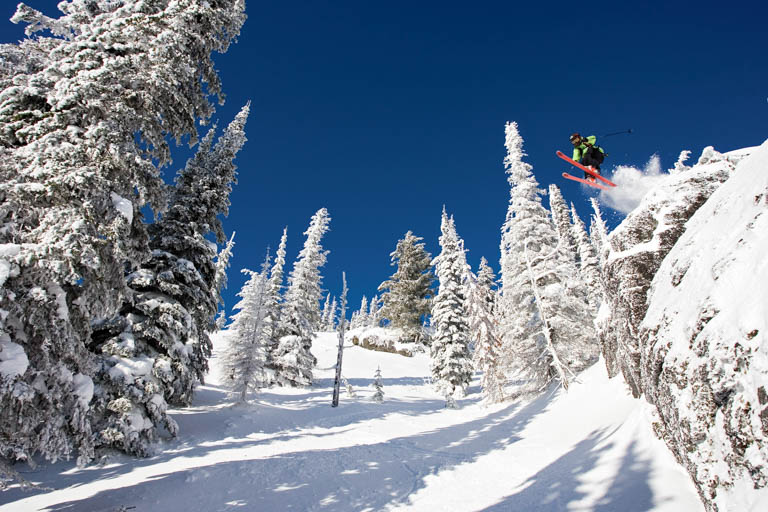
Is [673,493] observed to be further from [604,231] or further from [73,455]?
[604,231]

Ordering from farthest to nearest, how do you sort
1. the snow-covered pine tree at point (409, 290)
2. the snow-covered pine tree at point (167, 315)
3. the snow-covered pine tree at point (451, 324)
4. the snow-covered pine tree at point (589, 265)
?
1. the snow-covered pine tree at point (409, 290)
2. the snow-covered pine tree at point (589, 265)
3. the snow-covered pine tree at point (451, 324)
4. the snow-covered pine tree at point (167, 315)

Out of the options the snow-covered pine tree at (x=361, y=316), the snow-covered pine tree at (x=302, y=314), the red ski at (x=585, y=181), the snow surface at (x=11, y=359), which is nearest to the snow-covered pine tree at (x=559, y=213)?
the red ski at (x=585, y=181)

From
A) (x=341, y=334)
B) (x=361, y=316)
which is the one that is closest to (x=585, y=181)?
(x=341, y=334)

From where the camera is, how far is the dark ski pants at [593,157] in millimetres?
14089

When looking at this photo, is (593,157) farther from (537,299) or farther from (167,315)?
(167,315)

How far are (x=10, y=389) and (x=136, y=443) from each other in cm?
625

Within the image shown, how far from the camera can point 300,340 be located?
27.1m

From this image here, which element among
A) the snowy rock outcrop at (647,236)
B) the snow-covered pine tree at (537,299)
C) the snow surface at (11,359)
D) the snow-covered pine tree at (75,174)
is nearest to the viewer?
the snow surface at (11,359)

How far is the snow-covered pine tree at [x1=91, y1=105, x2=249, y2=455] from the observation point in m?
10.3

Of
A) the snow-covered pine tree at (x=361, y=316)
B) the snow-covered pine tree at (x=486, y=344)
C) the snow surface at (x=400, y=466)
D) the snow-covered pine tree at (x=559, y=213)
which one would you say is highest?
the snow-covered pine tree at (x=559, y=213)

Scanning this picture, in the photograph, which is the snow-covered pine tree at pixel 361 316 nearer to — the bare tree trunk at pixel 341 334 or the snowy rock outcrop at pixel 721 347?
the bare tree trunk at pixel 341 334

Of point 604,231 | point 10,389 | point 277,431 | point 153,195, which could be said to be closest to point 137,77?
point 153,195

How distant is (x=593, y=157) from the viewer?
1414 cm

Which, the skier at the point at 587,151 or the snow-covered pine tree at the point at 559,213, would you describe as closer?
the skier at the point at 587,151
